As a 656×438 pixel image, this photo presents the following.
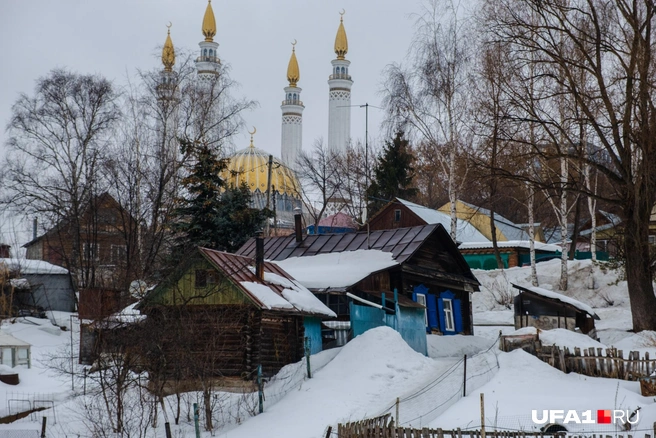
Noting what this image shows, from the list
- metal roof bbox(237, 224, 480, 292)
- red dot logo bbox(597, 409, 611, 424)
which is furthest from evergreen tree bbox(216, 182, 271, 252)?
red dot logo bbox(597, 409, 611, 424)

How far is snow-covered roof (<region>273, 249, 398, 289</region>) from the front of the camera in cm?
2545

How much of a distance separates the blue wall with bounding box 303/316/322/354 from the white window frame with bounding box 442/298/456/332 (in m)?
7.84

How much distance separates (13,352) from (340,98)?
82.5 meters

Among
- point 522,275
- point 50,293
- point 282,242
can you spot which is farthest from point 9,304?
point 522,275

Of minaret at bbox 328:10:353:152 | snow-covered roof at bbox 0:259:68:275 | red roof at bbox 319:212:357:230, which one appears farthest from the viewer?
minaret at bbox 328:10:353:152

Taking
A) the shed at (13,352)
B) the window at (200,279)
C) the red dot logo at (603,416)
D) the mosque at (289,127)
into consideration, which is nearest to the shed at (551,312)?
the window at (200,279)

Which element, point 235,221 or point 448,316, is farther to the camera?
point 235,221

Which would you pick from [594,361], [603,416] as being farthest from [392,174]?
[603,416]

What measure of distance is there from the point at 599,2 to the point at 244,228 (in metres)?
16.7

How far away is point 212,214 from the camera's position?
117ft

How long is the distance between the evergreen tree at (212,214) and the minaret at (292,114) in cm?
8199

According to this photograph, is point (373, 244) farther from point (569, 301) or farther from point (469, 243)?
point (469, 243)

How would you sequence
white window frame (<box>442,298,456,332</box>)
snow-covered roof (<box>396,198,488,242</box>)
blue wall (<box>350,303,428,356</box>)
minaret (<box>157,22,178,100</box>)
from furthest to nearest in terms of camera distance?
snow-covered roof (<box>396,198,488,242</box>)
minaret (<box>157,22,178,100</box>)
white window frame (<box>442,298,456,332</box>)
blue wall (<box>350,303,428,356</box>)

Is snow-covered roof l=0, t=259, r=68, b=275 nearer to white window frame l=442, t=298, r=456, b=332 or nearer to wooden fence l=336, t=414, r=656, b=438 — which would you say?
white window frame l=442, t=298, r=456, b=332
